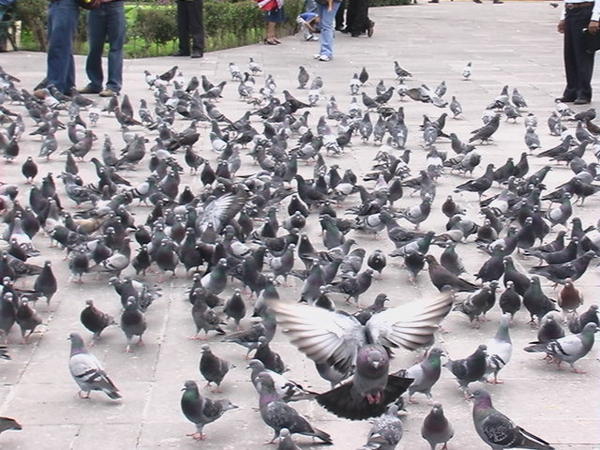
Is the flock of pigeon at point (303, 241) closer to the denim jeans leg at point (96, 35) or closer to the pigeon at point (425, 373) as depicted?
the pigeon at point (425, 373)

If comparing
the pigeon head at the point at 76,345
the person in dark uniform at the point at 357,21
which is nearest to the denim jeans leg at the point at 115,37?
the person in dark uniform at the point at 357,21

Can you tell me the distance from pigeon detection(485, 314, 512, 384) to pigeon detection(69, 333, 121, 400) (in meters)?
2.00

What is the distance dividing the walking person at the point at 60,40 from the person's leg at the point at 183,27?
148 inches

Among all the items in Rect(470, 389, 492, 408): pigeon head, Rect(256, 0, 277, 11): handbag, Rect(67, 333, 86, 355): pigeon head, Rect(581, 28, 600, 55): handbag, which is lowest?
Rect(470, 389, 492, 408): pigeon head

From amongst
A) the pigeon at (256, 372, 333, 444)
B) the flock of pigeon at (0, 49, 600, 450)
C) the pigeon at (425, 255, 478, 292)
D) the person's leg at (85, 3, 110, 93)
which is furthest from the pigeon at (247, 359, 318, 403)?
the person's leg at (85, 3, 110, 93)

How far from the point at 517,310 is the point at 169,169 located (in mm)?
4359

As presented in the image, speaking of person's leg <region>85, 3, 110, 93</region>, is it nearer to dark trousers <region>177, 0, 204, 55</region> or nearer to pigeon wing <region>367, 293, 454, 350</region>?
dark trousers <region>177, 0, 204, 55</region>

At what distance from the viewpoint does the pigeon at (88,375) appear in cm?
575

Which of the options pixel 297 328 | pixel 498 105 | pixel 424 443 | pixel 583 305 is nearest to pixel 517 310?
pixel 583 305

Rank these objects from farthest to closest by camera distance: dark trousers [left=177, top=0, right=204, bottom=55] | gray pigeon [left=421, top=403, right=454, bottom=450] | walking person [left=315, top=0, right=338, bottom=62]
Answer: dark trousers [left=177, top=0, right=204, bottom=55] < walking person [left=315, top=0, right=338, bottom=62] < gray pigeon [left=421, top=403, right=454, bottom=450]

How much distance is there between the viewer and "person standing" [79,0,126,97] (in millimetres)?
13938

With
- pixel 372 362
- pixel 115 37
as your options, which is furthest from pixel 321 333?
pixel 115 37

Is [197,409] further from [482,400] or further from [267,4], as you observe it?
[267,4]

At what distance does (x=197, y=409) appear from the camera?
212 inches
